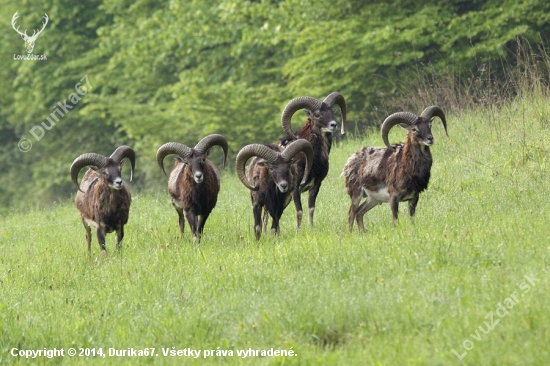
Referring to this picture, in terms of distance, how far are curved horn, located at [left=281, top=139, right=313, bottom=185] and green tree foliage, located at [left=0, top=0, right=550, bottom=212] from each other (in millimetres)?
7330

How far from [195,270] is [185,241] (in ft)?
9.84

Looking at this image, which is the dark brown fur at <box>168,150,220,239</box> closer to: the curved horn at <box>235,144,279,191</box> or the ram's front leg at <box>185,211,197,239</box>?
the ram's front leg at <box>185,211,197,239</box>

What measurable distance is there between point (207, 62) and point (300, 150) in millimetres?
18743

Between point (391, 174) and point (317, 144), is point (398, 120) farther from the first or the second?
point (317, 144)

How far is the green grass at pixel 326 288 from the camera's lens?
8.35m

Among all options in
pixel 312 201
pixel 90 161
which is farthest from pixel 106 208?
pixel 312 201

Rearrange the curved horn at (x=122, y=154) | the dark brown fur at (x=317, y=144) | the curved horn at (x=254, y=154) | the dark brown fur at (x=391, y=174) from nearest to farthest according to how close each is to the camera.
→ the dark brown fur at (x=391, y=174) → the curved horn at (x=254, y=154) → the curved horn at (x=122, y=154) → the dark brown fur at (x=317, y=144)

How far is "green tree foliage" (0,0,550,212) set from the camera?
23.2 meters

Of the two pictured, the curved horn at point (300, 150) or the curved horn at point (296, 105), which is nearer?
the curved horn at point (300, 150)

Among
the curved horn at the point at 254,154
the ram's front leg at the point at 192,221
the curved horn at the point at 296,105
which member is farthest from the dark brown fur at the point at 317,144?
the ram's front leg at the point at 192,221

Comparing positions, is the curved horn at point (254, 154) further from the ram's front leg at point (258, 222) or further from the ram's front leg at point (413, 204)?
the ram's front leg at point (413, 204)

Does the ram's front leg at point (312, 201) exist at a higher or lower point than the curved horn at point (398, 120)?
lower

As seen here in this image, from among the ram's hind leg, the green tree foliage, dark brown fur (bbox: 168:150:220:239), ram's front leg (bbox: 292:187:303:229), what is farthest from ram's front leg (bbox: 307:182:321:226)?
the green tree foliage

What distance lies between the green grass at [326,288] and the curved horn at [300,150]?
103cm
